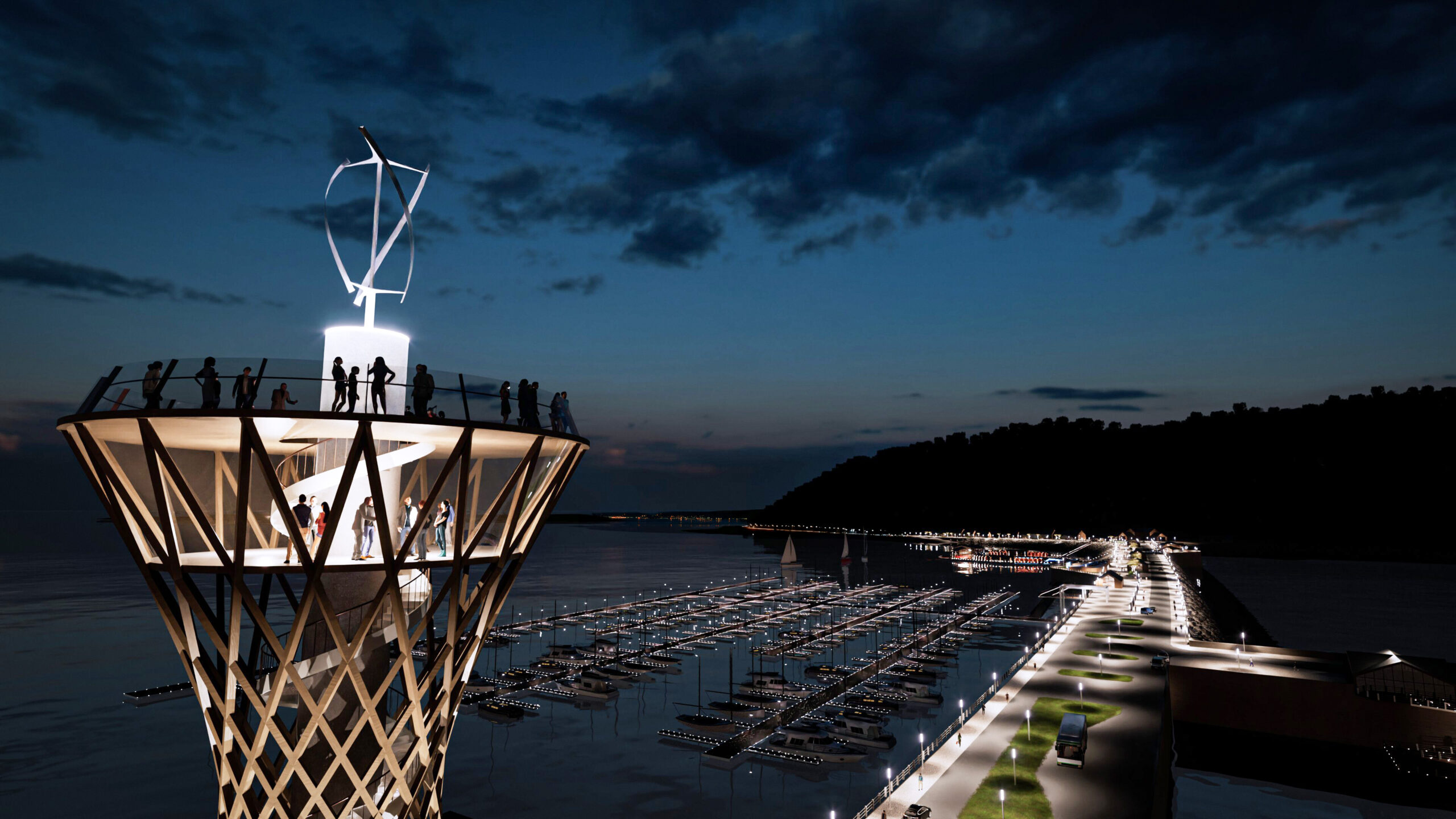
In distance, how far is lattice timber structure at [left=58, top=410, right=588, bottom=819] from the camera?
52.4ft

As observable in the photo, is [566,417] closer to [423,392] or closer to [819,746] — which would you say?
[423,392]

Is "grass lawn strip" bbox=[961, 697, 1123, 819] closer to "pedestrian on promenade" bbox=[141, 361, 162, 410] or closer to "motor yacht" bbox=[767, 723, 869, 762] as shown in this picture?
"motor yacht" bbox=[767, 723, 869, 762]

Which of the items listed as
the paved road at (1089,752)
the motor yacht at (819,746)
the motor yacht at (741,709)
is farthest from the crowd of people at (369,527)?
the motor yacht at (741,709)

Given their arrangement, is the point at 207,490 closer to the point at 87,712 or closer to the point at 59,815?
the point at 59,815

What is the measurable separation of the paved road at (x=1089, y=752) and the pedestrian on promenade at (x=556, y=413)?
1749 centimetres

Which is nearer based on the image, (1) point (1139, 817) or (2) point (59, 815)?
(1) point (1139, 817)

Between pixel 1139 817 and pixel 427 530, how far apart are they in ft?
81.3

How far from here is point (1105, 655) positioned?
168ft

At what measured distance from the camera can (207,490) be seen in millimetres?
18891

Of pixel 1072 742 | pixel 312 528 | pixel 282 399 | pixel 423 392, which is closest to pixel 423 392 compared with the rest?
pixel 423 392

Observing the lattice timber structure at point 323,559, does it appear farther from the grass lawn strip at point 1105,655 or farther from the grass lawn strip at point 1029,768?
the grass lawn strip at point 1105,655

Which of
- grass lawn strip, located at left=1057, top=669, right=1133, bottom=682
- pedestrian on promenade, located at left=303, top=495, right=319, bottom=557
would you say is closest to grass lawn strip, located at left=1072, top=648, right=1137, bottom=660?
grass lawn strip, located at left=1057, top=669, right=1133, bottom=682

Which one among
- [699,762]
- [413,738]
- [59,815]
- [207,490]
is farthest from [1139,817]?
[59,815]

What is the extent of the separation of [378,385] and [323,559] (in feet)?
12.1
